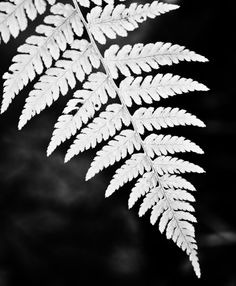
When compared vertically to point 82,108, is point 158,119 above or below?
above

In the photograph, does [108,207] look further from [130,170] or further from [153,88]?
[153,88]

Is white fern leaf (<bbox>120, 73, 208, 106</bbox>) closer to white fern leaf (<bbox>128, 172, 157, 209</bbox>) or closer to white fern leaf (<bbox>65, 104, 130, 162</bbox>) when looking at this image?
white fern leaf (<bbox>65, 104, 130, 162</bbox>)

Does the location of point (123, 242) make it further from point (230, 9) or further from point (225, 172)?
point (230, 9)

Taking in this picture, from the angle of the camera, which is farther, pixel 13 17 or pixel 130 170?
pixel 130 170

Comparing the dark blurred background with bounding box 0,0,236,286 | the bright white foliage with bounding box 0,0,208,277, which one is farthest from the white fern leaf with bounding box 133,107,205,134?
the dark blurred background with bounding box 0,0,236,286

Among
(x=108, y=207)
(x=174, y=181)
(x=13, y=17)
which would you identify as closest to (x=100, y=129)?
(x=174, y=181)

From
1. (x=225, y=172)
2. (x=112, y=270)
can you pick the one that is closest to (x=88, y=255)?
(x=112, y=270)

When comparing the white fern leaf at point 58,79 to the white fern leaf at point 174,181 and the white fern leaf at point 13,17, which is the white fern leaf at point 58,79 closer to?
the white fern leaf at point 13,17

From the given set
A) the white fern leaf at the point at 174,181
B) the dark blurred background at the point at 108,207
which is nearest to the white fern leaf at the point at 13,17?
the white fern leaf at the point at 174,181
